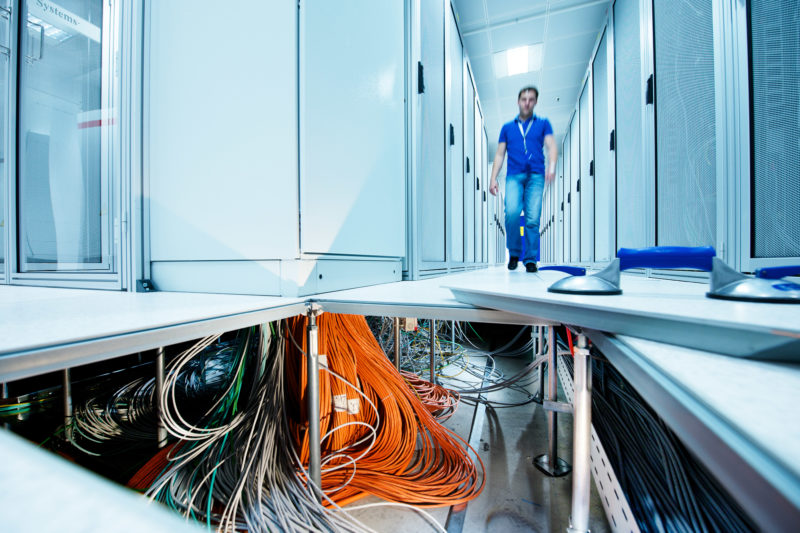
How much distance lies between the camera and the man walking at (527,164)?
2340mm

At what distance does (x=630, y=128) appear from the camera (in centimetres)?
241

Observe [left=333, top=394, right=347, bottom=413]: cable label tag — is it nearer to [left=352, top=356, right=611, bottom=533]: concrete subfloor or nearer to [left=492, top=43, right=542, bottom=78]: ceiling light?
[left=352, top=356, right=611, bottom=533]: concrete subfloor

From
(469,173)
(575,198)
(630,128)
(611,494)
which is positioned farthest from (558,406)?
(575,198)

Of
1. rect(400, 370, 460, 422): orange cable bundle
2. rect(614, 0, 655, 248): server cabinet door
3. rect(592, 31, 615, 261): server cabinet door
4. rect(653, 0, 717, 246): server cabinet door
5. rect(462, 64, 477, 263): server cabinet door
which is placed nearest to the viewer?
rect(653, 0, 717, 246): server cabinet door

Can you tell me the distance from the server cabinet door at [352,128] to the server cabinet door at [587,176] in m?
2.80

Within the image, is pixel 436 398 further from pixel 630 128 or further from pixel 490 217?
pixel 490 217

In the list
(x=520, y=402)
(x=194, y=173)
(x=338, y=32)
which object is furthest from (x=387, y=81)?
(x=520, y=402)

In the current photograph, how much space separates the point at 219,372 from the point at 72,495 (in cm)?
219

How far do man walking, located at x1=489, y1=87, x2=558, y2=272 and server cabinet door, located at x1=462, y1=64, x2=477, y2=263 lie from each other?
1.02 metres

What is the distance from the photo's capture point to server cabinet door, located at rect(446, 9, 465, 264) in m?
2.64

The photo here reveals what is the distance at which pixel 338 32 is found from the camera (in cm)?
121

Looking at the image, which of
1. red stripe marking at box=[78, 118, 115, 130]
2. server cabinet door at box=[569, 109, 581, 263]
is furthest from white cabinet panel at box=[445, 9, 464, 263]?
server cabinet door at box=[569, 109, 581, 263]

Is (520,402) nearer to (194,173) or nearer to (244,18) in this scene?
(194,173)

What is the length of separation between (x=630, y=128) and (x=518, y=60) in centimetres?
248
